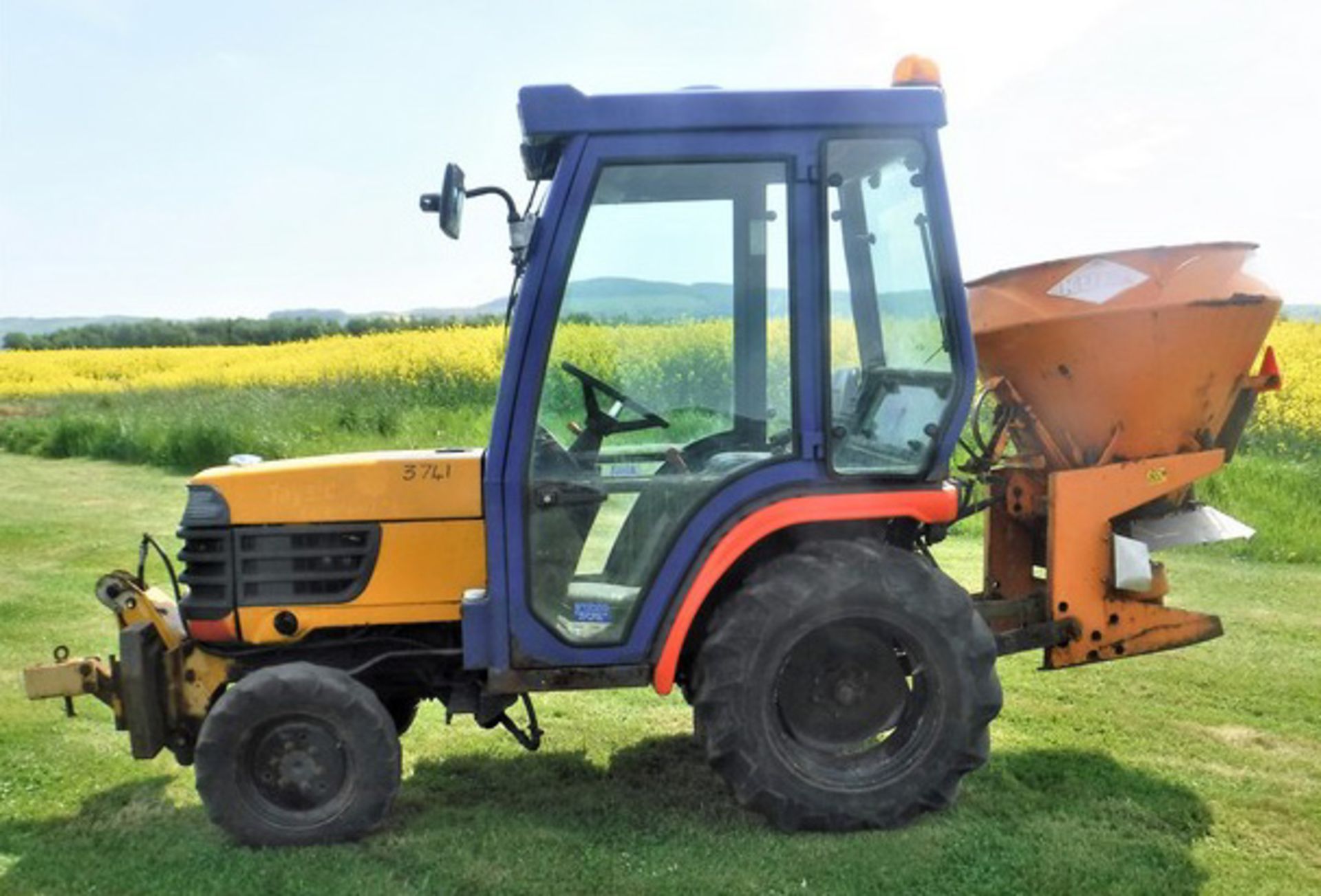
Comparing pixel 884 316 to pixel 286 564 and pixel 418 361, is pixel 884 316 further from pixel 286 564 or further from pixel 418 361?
pixel 418 361

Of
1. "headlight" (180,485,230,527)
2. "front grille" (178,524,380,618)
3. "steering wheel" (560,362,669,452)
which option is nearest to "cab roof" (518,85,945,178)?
"steering wheel" (560,362,669,452)

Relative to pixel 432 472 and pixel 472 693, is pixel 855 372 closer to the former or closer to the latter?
pixel 432 472

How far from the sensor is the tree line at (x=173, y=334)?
145ft

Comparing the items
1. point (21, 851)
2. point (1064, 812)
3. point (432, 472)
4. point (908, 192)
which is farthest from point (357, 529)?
point (1064, 812)

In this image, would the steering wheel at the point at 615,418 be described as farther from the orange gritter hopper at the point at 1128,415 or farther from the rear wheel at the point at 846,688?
the orange gritter hopper at the point at 1128,415

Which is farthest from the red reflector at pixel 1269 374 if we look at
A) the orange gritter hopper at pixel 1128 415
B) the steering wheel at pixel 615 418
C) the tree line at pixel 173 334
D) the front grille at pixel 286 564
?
the tree line at pixel 173 334

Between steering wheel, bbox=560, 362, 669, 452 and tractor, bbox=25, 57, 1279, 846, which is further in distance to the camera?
steering wheel, bbox=560, 362, 669, 452

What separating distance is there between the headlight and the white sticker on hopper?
132 inches

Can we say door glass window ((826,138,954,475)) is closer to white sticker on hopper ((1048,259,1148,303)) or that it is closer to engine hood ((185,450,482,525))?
white sticker on hopper ((1048,259,1148,303))

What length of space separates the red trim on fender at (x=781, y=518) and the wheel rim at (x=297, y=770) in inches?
45.7

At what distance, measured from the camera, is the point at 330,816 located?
3986mm

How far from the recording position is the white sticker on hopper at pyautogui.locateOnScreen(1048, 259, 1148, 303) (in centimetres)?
457

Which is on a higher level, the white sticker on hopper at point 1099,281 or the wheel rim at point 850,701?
the white sticker on hopper at point 1099,281

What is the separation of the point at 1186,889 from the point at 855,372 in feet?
6.54
